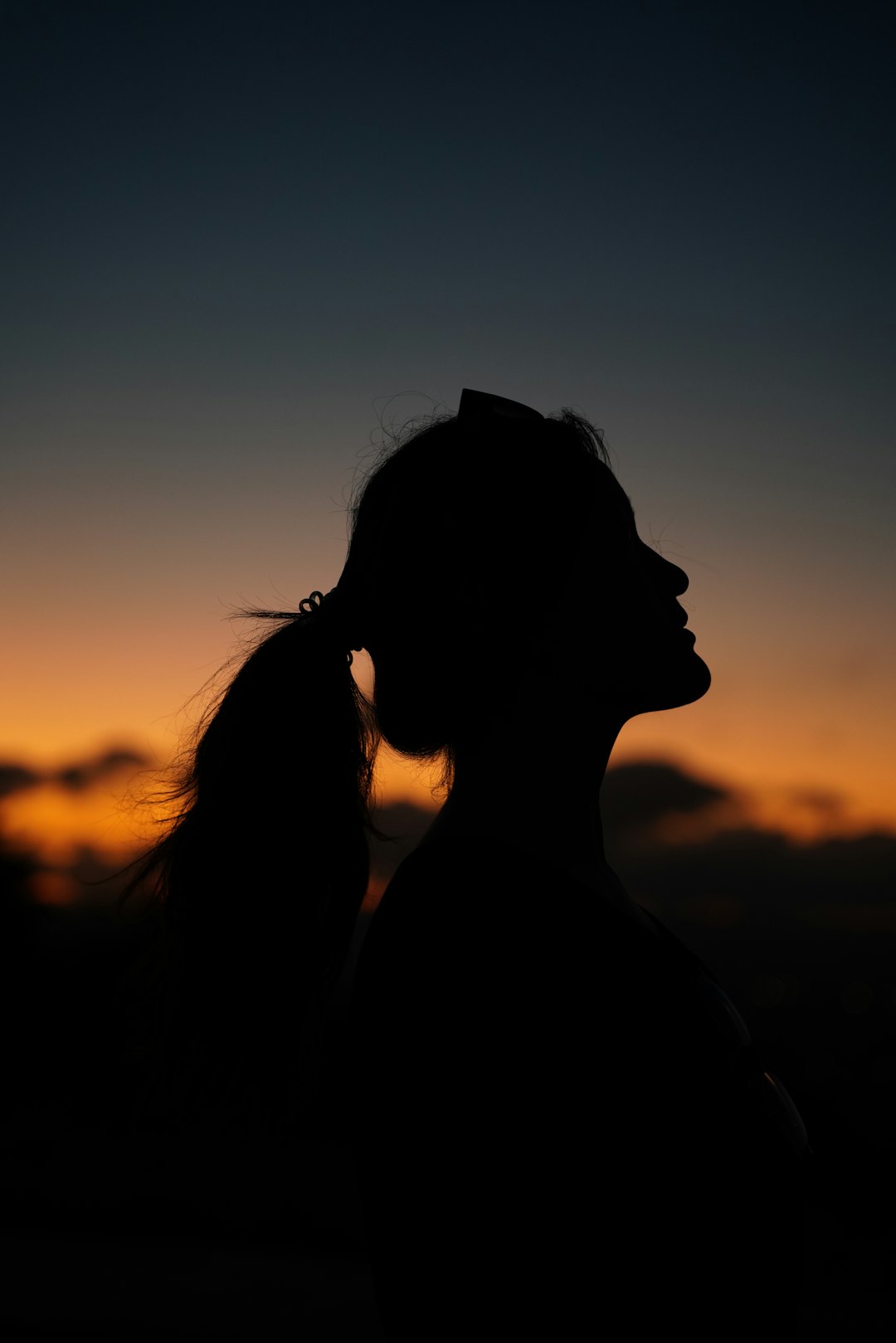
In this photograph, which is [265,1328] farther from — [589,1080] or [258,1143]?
[589,1080]

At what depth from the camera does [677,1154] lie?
2.63ft

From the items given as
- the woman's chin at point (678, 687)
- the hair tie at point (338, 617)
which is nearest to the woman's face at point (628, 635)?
the woman's chin at point (678, 687)

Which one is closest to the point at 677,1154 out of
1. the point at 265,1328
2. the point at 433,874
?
the point at 433,874

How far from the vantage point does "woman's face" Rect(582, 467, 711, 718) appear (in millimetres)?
1220

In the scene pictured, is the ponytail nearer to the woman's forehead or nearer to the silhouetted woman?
the silhouetted woman

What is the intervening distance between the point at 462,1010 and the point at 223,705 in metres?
0.66

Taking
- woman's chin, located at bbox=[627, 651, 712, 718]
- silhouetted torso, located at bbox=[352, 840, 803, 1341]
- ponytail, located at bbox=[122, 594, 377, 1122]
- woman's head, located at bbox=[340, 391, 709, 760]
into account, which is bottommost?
silhouetted torso, located at bbox=[352, 840, 803, 1341]

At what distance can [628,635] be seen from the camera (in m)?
1.23

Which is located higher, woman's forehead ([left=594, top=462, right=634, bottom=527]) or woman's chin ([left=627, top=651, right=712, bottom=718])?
woman's forehead ([left=594, top=462, right=634, bottom=527])

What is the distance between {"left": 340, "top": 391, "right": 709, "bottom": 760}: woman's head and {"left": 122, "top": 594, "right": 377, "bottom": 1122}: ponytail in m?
0.12

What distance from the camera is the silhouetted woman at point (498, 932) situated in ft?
2.54

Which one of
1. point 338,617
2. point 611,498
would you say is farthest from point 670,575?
point 338,617

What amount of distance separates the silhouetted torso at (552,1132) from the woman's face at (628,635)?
38 centimetres

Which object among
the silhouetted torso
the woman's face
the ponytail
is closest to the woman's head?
the woman's face
